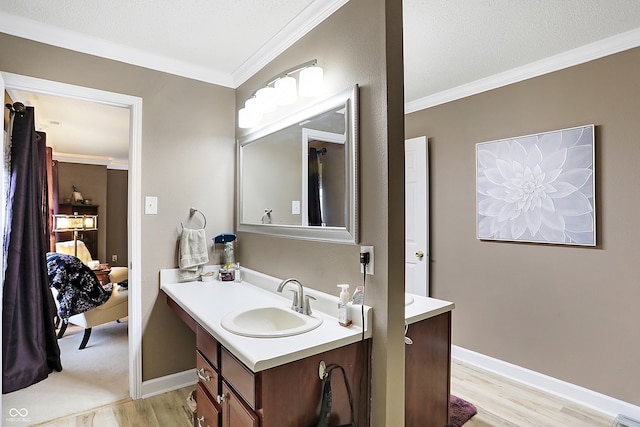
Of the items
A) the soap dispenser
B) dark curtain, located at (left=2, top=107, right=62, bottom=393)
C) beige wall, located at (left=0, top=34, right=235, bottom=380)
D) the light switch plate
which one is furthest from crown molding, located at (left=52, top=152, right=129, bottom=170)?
the soap dispenser

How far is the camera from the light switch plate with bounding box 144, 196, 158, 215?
232 cm

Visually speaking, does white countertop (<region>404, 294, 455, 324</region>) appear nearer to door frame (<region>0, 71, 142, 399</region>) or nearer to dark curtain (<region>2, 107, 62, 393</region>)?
door frame (<region>0, 71, 142, 399</region>)

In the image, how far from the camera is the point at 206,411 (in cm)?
164

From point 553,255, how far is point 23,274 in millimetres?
3854

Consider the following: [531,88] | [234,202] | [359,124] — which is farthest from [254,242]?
[531,88]

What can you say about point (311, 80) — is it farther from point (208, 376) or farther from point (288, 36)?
point (208, 376)

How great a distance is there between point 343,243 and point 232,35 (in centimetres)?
147

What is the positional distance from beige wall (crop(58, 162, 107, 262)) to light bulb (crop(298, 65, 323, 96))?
18.7ft

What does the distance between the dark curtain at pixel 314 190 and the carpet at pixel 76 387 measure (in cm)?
187

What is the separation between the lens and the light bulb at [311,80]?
5.70ft

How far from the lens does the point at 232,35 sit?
6.77 ft

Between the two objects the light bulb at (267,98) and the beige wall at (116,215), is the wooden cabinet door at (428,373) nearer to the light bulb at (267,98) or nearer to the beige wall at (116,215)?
the light bulb at (267,98)

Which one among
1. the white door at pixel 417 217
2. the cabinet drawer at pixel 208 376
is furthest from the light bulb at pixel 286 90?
the white door at pixel 417 217

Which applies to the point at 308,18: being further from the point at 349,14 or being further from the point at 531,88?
the point at 531,88
